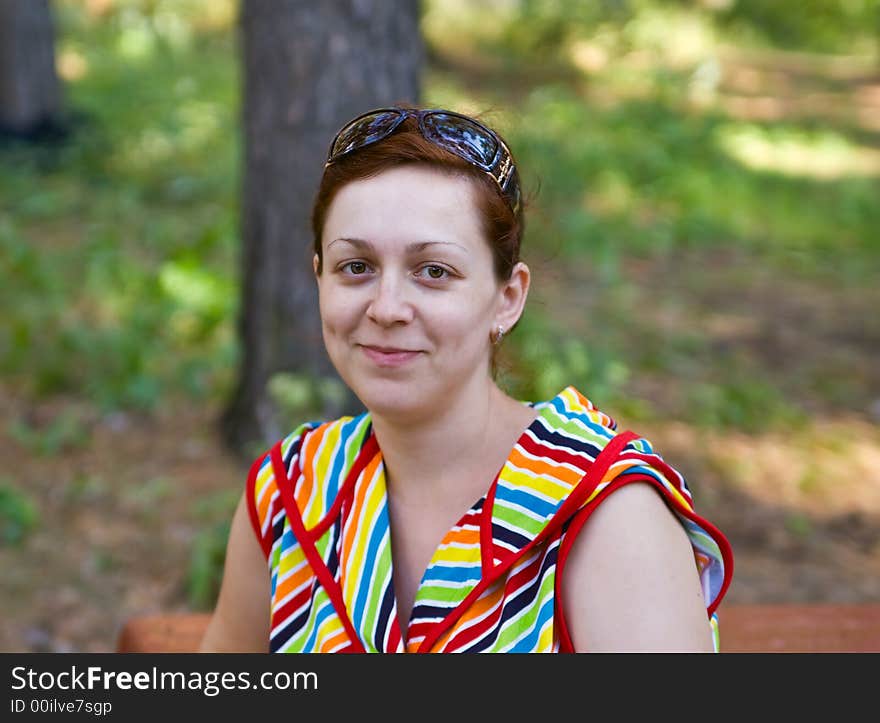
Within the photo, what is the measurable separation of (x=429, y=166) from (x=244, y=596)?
949 millimetres

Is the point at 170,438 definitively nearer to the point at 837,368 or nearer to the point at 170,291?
the point at 170,291

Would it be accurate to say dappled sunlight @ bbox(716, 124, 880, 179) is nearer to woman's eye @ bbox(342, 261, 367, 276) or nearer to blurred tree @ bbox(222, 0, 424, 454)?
blurred tree @ bbox(222, 0, 424, 454)

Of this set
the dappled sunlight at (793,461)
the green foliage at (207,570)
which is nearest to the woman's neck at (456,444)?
the green foliage at (207,570)

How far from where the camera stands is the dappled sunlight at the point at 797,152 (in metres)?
10.5

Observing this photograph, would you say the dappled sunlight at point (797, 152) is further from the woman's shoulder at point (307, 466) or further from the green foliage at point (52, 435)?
the woman's shoulder at point (307, 466)

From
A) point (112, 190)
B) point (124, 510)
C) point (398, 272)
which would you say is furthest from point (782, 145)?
point (398, 272)

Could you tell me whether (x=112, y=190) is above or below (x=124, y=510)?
above

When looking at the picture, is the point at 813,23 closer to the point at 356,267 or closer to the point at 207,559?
the point at 207,559

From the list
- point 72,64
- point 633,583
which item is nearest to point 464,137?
point 633,583

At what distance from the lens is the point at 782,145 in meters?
11.2

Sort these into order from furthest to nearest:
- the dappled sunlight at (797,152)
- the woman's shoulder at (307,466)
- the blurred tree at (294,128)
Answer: the dappled sunlight at (797,152) → the blurred tree at (294,128) → the woman's shoulder at (307,466)

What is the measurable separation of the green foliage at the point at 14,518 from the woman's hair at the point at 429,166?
3138 millimetres

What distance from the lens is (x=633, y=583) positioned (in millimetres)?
1640
